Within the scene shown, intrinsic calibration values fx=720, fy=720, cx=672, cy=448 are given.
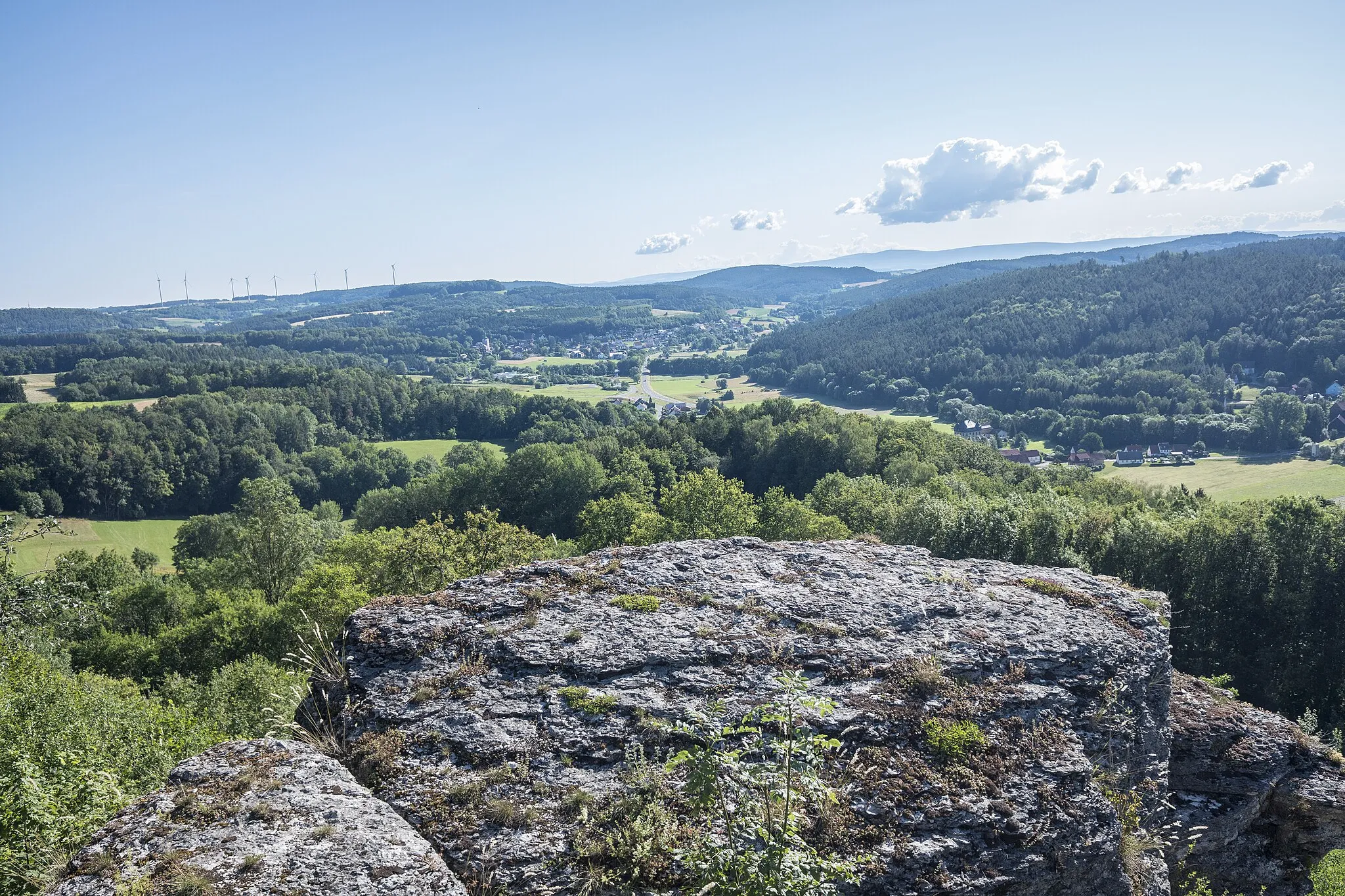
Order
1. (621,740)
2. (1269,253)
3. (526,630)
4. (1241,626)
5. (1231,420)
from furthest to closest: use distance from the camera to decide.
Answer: (1269,253)
(1231,420)
(1241,626)
(526,630)
(621,740)

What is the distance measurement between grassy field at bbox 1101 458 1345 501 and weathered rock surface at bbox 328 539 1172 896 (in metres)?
73.8

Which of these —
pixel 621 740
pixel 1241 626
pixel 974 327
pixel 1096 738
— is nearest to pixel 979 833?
pixel 1096 738

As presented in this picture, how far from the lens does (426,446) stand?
4574 inches

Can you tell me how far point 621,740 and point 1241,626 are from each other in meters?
37.6

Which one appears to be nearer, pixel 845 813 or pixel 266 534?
pixel 845 813

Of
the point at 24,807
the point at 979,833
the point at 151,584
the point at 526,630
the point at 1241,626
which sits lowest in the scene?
the point at 1241,626

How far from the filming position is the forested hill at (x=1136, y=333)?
466 ft

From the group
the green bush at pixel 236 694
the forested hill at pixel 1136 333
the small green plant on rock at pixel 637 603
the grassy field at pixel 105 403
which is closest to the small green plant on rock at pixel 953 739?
the small green plant on rock at pixel 637 603

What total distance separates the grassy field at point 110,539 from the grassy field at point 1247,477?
334 feet

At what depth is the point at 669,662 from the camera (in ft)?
40.2

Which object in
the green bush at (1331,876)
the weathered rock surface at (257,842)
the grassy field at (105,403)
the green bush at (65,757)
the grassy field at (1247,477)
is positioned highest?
the grassy field at (105,403)

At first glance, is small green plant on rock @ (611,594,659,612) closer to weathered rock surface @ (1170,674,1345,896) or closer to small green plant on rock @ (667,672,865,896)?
small green plant on rock @ (667,672,865,896)

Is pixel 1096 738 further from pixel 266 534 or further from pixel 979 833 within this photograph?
pixel 266 534

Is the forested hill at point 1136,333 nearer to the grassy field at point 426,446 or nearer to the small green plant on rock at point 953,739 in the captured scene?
the grassy field at point 426,446
